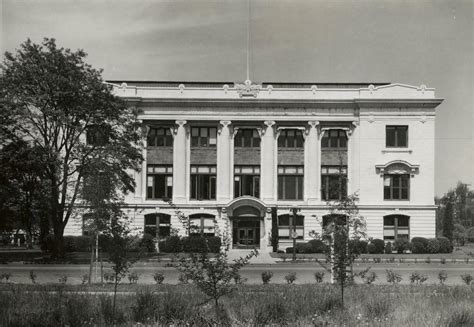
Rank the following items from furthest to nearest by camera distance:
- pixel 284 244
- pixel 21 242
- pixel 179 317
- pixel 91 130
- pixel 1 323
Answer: pixel 21 242
pixel 284 244
pixel 91 130
pixel 179 317
pixel 1 323

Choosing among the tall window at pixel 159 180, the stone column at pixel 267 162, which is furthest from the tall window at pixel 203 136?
the stone column at pixel 267 162

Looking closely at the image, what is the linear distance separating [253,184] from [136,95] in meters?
14.4

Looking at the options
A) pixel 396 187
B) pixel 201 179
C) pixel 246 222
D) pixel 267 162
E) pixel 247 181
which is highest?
pixel 267 162

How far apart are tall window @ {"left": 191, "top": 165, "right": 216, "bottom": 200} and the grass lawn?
3737 centimetres

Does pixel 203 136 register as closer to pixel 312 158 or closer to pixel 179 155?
pixel 179 155

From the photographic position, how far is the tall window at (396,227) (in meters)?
51.2

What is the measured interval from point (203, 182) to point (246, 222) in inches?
230

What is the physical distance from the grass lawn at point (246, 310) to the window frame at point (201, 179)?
123 feet

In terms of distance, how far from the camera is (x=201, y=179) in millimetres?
52781

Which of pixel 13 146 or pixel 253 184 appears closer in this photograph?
pixel 13 146

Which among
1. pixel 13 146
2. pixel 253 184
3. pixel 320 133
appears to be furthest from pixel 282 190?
pixel 13 146

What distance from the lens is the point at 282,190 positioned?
52.7m

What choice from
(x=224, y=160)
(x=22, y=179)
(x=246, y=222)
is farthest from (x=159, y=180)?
(x=22, y=179)

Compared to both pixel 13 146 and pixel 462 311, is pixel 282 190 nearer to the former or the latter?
pixel 13 146
